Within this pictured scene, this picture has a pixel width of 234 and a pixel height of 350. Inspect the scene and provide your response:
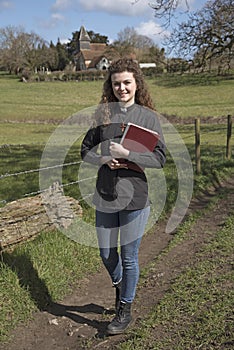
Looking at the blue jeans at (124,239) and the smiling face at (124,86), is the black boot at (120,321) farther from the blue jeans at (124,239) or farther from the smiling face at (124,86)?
the smiling face at (124,86)

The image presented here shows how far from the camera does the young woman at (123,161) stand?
11.6 feet

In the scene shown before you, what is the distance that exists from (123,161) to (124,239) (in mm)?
668

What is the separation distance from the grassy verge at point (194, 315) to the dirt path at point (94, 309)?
173mm

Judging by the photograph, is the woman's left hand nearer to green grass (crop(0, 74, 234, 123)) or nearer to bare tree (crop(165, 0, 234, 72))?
bare tree (crop(165, 0, 234, 72))

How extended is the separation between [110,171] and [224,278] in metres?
1.97

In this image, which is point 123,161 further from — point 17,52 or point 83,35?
point 83,35

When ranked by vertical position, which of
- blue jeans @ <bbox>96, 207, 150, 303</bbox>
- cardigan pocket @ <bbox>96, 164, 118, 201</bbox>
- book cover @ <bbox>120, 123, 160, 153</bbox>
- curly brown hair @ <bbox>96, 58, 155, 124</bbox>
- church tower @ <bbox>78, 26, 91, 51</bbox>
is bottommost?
church tower @ <bbox>78, 26, 91, 51</bbox>

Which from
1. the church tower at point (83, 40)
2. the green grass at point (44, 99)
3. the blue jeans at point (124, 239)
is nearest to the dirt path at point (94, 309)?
the blue jeans at point (124, 239)

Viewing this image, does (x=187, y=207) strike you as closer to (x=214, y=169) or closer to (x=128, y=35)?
(x=214, y=169)

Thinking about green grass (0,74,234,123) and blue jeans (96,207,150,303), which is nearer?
blue jeans (96,207,150,303)

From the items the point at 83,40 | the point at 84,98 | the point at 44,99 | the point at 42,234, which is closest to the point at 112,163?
the point at 42,234

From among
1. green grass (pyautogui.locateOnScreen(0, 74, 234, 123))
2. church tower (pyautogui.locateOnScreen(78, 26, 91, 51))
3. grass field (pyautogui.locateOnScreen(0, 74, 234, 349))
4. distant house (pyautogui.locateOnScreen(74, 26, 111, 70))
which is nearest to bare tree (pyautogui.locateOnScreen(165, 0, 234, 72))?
grass field (pyautogui.locateOnScreen(0, 74, 234, 349))

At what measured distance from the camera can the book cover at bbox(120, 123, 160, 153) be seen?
11.2 ft

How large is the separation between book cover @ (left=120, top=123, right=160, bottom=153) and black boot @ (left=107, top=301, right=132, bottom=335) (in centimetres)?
142
